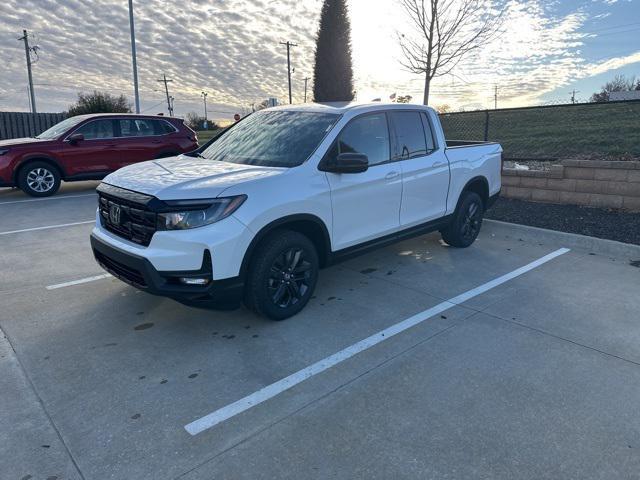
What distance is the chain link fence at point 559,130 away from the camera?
29.9ft

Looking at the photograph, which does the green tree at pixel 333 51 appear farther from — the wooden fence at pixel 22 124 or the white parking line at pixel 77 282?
the white parking line at pixel 77 282

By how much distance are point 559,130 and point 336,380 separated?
35.1ft

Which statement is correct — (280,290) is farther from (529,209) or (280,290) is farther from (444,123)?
(444,123)

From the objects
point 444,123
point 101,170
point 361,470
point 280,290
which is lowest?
point 361,470

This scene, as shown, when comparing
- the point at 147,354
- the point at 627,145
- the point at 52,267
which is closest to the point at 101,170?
the point at 52,267

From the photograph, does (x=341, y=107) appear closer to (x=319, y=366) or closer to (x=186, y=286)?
(x=186, y=286)

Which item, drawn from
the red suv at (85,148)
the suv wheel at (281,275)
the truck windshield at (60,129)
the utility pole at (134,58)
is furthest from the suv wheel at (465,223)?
the utility pole at (134,58)

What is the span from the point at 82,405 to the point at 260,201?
71.7 inches

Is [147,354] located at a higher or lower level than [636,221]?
lower

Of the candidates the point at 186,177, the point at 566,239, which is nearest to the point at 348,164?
the point at 186,177

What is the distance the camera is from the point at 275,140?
4508 mm

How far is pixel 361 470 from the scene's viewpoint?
2.37 m

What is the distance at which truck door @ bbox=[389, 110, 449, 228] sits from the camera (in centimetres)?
497

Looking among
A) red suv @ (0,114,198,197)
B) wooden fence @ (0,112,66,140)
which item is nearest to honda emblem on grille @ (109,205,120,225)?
red suv @ (0,114,198,197)
